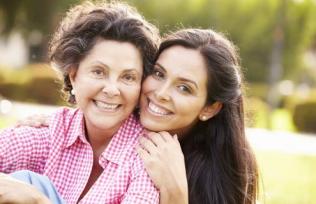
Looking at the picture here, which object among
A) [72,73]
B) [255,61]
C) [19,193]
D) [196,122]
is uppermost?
[255,61]

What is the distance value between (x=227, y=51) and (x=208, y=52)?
16 centimetres

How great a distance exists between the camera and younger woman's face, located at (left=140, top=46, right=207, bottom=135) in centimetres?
338

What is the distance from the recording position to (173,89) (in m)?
3.40

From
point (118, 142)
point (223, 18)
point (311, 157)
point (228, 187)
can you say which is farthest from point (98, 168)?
point (223, 18)

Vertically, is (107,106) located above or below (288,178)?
above

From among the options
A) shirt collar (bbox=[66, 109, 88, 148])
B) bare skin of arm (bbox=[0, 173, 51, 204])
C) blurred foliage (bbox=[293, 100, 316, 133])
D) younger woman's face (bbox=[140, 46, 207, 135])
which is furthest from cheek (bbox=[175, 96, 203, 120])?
blurred foliage (bbox=[293, 100, 316, 133])

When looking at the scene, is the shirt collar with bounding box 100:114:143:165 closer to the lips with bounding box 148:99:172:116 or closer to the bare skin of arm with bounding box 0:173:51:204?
the lips with bounding box 148:99:172:116

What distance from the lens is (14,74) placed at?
67.2ft

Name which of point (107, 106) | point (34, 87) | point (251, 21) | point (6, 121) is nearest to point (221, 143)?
point (107, 106)

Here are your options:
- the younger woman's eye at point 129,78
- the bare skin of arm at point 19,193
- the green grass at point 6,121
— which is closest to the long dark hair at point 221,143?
the younger woman's eye at point 129,78

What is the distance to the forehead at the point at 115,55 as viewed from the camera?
3.31 meters

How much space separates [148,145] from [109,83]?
38 centimetres

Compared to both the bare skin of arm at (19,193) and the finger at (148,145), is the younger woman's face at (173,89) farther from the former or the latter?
the bare skin of arm at (19,193)

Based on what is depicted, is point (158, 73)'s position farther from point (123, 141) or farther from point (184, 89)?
point (123, 141)
